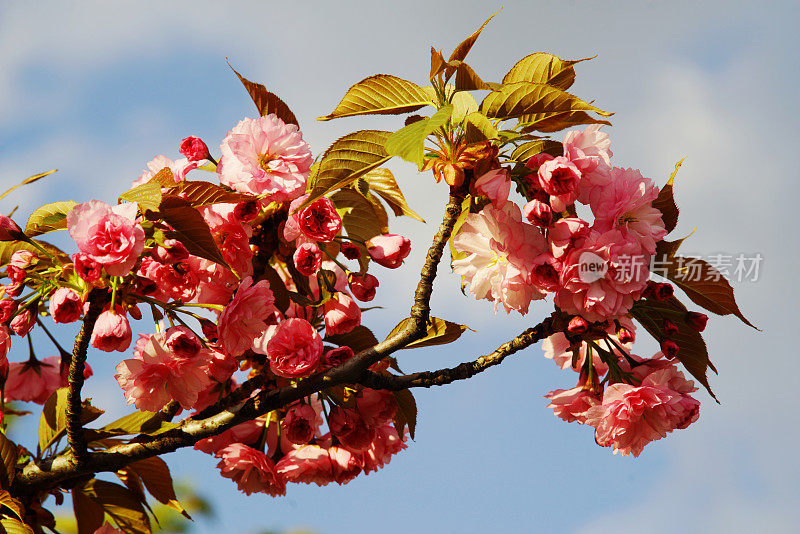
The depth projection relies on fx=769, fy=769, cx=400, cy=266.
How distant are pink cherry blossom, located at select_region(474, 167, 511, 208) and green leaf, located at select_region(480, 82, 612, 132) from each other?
0.15m

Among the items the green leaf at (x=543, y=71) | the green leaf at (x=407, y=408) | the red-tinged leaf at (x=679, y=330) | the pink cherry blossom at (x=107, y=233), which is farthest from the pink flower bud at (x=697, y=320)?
the pink cherry blossom at (x=107, y=233)

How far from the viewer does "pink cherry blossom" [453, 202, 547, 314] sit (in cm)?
179

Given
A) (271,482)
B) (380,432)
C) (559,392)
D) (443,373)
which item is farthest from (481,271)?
(271,482)

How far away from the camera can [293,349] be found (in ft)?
6.61

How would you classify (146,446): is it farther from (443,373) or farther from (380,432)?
(443,373)

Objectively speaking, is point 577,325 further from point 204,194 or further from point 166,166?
point 166,166

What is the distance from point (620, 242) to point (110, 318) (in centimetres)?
125

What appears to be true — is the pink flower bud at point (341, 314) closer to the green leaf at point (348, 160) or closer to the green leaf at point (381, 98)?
the green leaf at point (348, 160)

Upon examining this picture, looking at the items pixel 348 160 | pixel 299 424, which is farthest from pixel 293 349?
pixel 348 160

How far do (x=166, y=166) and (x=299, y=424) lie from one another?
861 millimetres

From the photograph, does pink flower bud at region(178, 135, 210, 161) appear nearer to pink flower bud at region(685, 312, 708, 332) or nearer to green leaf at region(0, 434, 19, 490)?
green leaf at region(0, 434, 19, 490)

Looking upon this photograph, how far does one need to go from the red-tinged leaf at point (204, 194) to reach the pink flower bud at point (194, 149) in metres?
0.34

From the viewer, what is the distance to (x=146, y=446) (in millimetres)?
2217

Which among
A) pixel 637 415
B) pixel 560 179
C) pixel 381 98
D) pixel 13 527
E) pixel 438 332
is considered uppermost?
pixel 381 98
